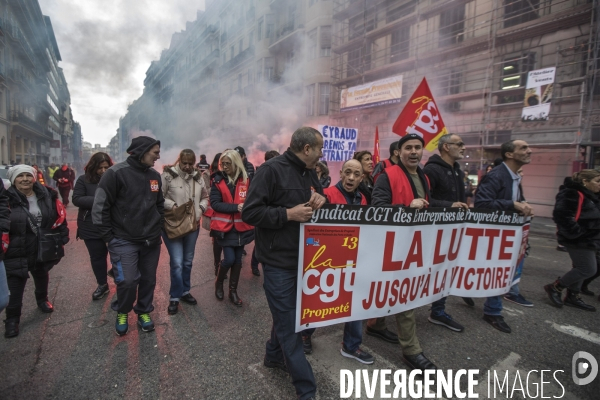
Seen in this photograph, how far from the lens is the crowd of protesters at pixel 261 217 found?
7.02 feet

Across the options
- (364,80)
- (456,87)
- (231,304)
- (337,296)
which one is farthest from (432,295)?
(364,80)

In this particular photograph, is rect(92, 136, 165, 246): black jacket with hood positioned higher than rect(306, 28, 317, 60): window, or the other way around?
rect(306, 28, 317, 60): window

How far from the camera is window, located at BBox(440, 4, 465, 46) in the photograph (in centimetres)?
1503

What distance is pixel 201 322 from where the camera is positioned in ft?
10.6

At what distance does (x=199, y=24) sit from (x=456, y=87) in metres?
34.6

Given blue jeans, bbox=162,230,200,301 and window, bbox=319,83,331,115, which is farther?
window, bbox=319,83,331,115

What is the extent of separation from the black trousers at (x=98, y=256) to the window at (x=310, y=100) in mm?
18830

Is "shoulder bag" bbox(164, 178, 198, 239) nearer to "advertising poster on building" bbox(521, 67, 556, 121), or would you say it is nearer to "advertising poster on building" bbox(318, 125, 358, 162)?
"advertising poster on building" bbox(318, 125, 358, 162)

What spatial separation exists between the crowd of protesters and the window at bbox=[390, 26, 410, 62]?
15921 millimetres

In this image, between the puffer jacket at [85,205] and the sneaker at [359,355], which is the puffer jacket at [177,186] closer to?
the puffer jacket at [85,205]

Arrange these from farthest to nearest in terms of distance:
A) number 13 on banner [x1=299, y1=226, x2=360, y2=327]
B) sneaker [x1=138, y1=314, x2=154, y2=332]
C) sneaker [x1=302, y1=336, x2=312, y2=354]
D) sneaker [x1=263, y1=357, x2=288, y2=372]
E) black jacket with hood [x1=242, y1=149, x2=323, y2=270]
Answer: sneaker [x1=138, y1=314, x2=154, y2=332] → sneaker [x1=302, y1=336, x2=312, y2=354] → sneaker [x1=263, y1=357, x2=288, y2=372] → number 13 on banner [x1=299, y1=226, x2=360, y2=327] → black jacket with hood [x1=242, y1=149, x2=323, y2=270]

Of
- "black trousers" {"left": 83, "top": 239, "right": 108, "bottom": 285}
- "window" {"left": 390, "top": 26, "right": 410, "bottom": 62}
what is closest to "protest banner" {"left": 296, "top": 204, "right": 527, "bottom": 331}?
"black trousers" {"left": 83, "top": 239, "right": 108, "bottom": 285}

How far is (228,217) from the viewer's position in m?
3.76

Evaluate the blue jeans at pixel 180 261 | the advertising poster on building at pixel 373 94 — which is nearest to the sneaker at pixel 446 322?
the blue jeans at pixel 180 261
